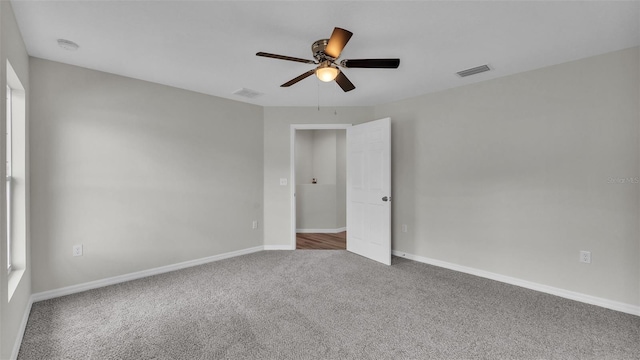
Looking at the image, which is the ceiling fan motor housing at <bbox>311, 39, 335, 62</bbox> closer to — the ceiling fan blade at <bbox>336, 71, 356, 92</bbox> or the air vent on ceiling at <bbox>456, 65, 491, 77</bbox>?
the ceiling fan blade at <bbox>336, 71, 356, 92</bbox>

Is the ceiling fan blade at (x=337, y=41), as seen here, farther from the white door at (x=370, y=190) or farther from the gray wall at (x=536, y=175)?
the gray wall at (x=536, y=175)

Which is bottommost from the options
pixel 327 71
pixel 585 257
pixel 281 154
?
pixel 585 257

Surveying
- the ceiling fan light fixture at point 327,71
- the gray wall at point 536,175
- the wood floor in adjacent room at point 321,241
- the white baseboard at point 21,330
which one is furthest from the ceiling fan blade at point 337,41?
the wood floor in adjacent room at point 321,241

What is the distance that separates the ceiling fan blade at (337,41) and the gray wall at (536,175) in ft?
7.57

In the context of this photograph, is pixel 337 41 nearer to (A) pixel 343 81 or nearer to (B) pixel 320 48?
(B) pixel 320 48

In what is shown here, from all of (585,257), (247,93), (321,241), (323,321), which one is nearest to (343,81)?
(247,93)

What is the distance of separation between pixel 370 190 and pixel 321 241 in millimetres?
1653

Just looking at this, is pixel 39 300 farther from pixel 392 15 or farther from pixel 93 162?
pixel 392 15

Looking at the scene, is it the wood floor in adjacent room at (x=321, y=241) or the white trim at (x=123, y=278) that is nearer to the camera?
the white trim at (x=123, y=278)

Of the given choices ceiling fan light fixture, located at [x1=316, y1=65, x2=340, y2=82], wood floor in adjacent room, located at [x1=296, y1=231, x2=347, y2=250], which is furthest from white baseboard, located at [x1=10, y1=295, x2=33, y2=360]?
wood floor in adjacent room, located at [x1=296, y1=231, x2=347, y2=250]

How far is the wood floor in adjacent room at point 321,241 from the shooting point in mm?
4750

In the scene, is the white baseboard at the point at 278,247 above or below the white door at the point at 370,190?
below

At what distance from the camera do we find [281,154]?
14.8ft

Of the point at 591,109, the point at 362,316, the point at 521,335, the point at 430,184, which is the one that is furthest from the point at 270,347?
the point at 591,109
